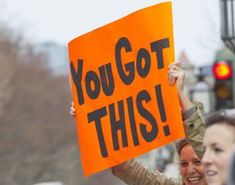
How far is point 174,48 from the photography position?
23.7 feet

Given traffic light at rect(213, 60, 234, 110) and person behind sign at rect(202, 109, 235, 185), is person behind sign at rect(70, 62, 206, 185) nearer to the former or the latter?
person behind sign at rect(202, 109, 235, 185)

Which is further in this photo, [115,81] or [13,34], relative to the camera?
[13,34]

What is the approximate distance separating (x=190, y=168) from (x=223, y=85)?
12.0 metres

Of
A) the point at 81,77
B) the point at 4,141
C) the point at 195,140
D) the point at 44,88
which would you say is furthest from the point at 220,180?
the point at 44,88

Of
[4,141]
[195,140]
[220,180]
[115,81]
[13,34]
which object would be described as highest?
[13,34]

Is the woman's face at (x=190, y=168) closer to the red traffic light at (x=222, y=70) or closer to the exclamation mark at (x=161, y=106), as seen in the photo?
the exclamation mark at (x=161, y=106)

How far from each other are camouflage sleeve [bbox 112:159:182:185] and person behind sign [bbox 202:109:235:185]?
68.9 inches

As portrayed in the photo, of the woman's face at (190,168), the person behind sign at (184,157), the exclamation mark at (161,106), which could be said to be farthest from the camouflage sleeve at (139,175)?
the woman's face at (190,168)

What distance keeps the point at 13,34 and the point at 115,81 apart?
7480 cm

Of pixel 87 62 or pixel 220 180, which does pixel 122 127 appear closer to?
pixel 87 62

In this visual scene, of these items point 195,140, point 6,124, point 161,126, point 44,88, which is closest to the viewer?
point 195,140

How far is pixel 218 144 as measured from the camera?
5.29m

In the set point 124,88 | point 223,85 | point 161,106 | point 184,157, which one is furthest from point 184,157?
point 223,85

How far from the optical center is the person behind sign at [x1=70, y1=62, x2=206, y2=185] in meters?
6.52
